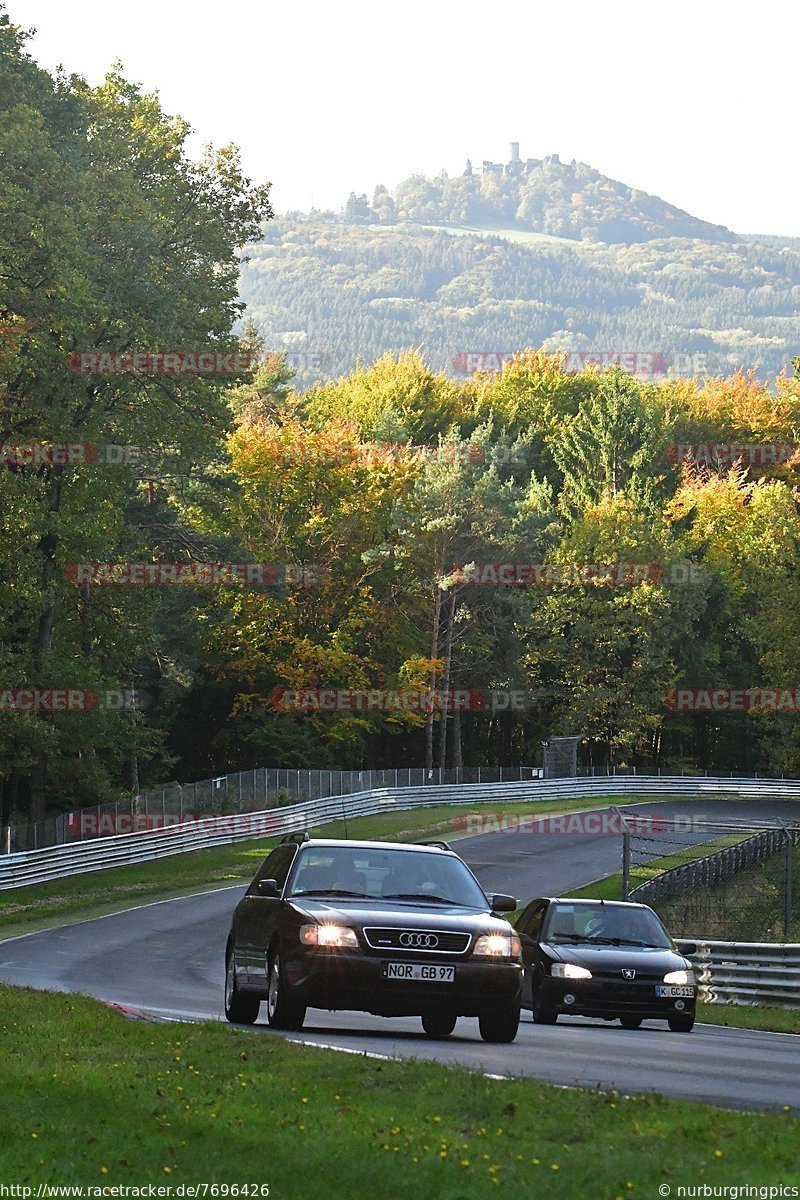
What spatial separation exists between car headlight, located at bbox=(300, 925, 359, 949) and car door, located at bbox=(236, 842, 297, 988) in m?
0.67

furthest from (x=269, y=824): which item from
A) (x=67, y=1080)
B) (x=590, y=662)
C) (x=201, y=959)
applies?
(x=67, y=1080)

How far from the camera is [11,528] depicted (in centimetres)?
4484

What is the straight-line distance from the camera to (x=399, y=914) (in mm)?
15188

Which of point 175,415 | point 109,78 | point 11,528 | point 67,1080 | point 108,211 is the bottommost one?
point 67,1080

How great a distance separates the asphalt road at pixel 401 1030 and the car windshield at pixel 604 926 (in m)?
0.97

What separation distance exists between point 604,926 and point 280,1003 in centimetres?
705

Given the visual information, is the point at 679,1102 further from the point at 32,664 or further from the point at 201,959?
the point at 32,664

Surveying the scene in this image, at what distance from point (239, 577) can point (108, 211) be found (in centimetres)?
2059

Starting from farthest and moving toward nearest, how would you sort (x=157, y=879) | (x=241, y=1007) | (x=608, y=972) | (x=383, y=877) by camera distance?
(x=157, y=879), (x=608, y=972), (x=241, y=1007), (x=383, y=877)

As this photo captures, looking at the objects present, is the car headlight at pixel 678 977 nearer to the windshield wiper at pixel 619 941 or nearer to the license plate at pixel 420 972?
the windshield wiper at pixel 619 941

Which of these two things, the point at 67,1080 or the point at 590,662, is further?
the point at 590,662
